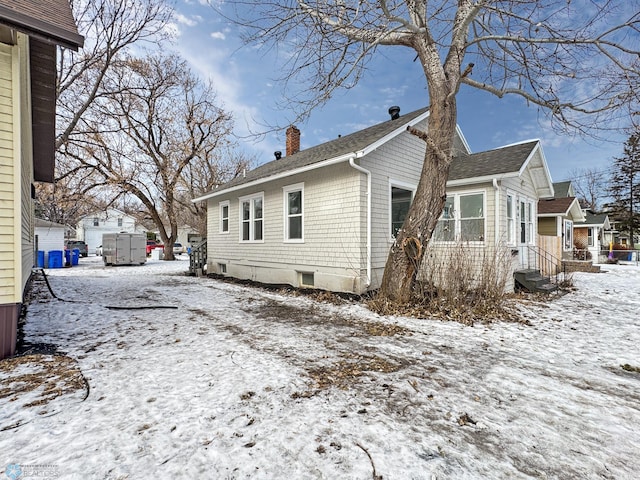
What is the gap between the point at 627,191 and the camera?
3078 centimetres

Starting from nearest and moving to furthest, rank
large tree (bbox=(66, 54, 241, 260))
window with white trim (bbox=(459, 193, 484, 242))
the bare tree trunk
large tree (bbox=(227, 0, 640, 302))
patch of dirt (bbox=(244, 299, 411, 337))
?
patch of dirt (bbox=(244, 299, 411, 337)), large tree (bbox=(227, 0, 640, 302)), the bare tree trunk, window with white trim (bbox=(459, 193, 484, 242)), large tree (bbox=(66, 54, 241, 260))

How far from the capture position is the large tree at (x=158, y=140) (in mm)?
17500

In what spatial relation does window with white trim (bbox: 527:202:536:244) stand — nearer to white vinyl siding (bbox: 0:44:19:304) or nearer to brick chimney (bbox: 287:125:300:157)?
brick chimney (bbox: 287:125:300:157)

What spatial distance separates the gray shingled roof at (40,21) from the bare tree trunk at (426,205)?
562cm

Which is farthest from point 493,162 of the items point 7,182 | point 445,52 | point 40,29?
point 7,182

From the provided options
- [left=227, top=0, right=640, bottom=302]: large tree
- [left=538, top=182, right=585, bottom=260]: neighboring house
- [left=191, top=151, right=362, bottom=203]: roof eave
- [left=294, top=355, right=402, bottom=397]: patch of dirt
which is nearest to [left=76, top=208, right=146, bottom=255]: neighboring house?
[left=191, top=151, right=362, bottom=203]: roof eave

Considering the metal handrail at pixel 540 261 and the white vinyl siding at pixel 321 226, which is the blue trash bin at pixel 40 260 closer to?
the white vinyl siding at pixel 321 226

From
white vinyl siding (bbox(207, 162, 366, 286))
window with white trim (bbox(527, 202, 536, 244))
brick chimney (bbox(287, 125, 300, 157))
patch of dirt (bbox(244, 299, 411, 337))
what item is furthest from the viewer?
brick chimney (bbox(287, 125, 300, 157))

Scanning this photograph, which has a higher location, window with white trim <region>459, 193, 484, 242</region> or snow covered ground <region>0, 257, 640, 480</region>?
window with white trim <region>459, 193, 484, 242</region>

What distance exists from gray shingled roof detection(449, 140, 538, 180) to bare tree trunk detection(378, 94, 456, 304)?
263 centimetres

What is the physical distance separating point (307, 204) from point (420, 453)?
7203 mm

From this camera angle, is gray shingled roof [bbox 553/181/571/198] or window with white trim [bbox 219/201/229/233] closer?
window with white trim [bbox 219/201/229/233]

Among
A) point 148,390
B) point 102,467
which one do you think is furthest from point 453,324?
point 102,467

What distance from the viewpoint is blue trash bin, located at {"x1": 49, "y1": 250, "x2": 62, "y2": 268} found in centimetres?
1672
